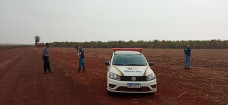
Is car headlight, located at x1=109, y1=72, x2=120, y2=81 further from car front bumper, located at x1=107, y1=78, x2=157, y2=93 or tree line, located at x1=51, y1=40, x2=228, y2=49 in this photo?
tree line, located at x1=51, y1=40, x2=228, y2=49

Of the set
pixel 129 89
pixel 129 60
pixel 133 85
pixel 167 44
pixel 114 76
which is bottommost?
pixel 129 89

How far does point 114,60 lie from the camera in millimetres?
7992

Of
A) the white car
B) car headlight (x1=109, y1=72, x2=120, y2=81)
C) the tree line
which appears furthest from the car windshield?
the tree line

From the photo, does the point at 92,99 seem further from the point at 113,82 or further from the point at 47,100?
the point at 47,100

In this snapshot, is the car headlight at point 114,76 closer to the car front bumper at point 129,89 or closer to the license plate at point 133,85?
the car front bumper at point 129,89

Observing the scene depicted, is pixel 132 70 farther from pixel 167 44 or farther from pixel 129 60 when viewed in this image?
pixel 167 44

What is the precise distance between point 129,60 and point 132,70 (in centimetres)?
120

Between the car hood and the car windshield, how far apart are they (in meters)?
0.45

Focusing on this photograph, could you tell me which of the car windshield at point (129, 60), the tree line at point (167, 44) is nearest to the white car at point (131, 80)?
the car windshield at point (129, 60)

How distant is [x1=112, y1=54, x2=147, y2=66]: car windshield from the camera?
7.80 metres

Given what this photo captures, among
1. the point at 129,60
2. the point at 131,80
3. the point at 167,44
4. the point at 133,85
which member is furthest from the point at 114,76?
the point at 167,44

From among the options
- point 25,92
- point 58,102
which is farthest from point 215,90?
point 25,92

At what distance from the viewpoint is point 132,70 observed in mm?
6902

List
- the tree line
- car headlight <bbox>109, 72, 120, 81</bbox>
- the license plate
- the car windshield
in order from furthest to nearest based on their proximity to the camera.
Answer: the tree line
the car windshield
car headlight <bbox>109, 72, 120, 81</bbox>
the license plate
